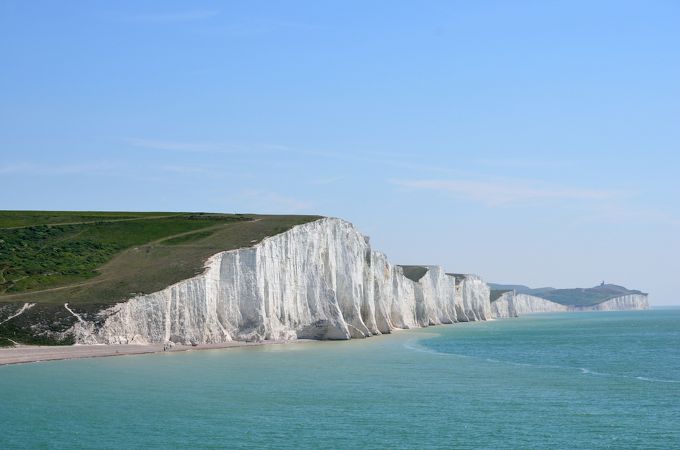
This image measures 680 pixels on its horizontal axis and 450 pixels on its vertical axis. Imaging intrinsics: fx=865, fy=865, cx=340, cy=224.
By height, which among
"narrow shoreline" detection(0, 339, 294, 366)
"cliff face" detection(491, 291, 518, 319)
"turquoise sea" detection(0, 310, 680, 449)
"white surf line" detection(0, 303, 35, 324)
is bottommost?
"turquoise sea" detection(0, 310, 680, 449)

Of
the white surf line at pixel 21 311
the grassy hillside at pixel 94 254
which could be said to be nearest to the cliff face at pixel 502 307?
the grassy hillside at pixel 94 254

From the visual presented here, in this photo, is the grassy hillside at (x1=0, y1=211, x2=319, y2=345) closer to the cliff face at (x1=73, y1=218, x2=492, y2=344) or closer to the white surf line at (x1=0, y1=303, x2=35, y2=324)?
the white surf line at (x1=0, y1=303, x2=35, y2=324)

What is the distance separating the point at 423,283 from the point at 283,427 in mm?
98494

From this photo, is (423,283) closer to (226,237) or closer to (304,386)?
(226,237)

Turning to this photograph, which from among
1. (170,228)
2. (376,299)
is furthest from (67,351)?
(376,299)

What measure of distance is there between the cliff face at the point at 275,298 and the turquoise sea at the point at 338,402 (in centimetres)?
593

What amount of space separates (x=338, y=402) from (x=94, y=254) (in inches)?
1864

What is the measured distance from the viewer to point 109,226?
89.6m

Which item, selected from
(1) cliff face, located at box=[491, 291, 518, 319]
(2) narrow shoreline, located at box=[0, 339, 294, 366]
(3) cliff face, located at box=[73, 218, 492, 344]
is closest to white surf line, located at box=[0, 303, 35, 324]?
(2) narrow shoreline, located at box=[0, 339, 294, 366]

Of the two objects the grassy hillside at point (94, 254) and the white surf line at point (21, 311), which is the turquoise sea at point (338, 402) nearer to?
the grassy hillside at point (94, 254)

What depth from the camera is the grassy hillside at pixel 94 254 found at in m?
58.8

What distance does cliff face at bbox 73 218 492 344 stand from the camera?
198 feet

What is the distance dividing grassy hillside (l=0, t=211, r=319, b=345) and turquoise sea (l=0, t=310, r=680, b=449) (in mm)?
8424

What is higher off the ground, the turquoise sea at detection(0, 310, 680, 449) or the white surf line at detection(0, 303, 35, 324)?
the white surf line at detection(0, 303, 35, 324)
